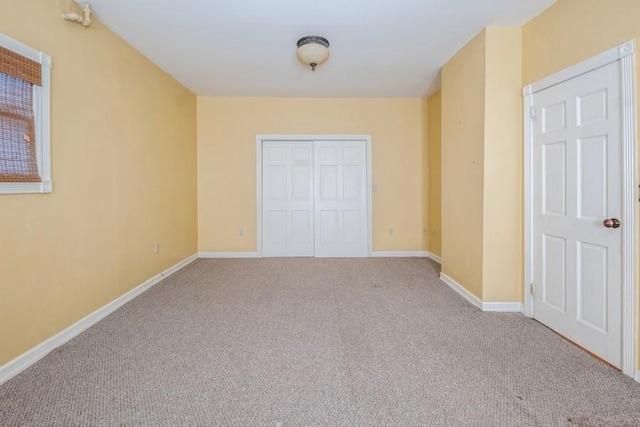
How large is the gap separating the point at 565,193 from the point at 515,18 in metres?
1.47

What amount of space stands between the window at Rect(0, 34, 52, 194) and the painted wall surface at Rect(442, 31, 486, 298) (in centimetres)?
327

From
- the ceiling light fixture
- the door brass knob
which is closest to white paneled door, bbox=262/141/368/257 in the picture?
the ceiling light fixture

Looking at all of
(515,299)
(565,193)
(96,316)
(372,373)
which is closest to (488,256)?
(515,299)

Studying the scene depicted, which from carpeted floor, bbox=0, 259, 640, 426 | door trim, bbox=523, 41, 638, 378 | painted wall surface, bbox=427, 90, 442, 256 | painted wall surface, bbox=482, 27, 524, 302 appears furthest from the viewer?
painted wall surface, bbox=427, 90, 442, 256

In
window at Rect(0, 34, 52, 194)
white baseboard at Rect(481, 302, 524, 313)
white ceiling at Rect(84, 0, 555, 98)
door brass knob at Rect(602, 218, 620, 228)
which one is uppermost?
white ceiling at Rect(84, 0, 555, 98)

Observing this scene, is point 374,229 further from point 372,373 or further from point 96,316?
point 96,316

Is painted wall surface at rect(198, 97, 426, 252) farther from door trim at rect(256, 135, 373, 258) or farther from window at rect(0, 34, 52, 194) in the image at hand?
window at rect(0, 34, 52, 194)

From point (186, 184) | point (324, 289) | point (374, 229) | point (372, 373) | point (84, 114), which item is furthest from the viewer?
point (374, 229)

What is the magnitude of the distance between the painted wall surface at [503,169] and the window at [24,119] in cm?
328

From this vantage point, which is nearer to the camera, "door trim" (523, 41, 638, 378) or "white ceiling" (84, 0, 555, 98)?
"door trim" (523, 41, 638, 378)

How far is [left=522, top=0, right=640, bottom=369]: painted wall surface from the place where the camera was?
1.77 metres

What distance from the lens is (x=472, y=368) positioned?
180 centimetres

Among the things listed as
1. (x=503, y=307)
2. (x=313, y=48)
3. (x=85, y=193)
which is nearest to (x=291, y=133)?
(x=313, y=48)

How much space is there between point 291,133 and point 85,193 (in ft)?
9.71
